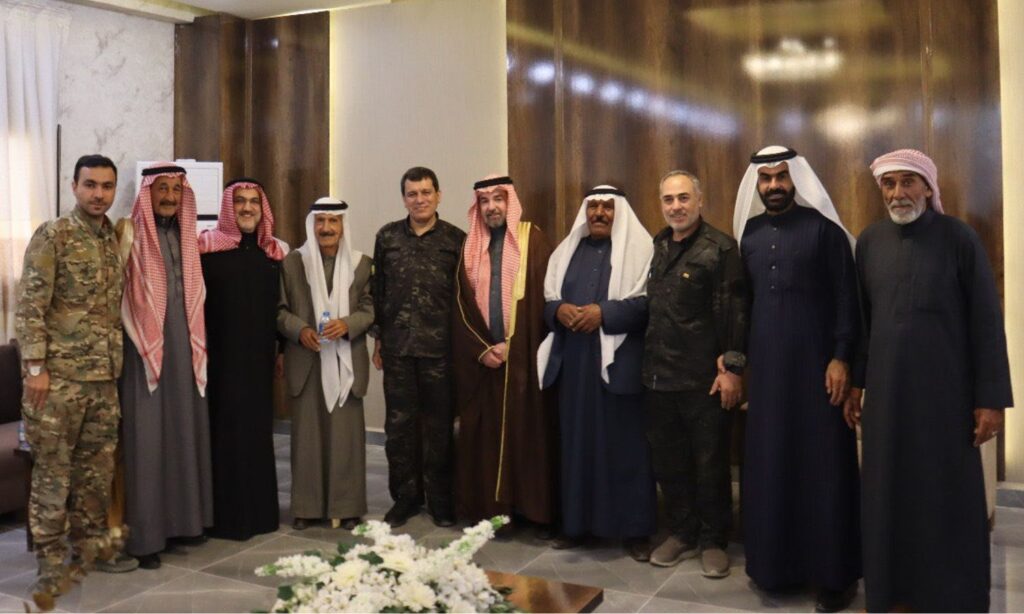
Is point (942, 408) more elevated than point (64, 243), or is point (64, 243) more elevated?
point (64, 243)

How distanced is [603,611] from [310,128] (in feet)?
15.3

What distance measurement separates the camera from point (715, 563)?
361cm

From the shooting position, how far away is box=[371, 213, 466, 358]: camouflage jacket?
4281 mm

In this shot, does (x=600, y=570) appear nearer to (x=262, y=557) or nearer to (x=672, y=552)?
(x=672, y=552)

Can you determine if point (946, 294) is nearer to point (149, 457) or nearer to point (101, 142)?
point (149, 457)

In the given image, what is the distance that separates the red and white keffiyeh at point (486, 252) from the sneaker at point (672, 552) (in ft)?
3.95

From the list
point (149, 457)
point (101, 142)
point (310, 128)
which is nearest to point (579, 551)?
point (149, 457)

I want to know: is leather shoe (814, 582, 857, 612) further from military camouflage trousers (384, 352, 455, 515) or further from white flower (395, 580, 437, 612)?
white flower (395, 580, 437, 612)

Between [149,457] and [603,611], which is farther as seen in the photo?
[149,457]

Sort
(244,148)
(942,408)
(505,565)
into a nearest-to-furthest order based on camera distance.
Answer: (942,408) < (505,565) < (244,148)

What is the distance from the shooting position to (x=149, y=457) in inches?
153

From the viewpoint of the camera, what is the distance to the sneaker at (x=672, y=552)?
12.4 feet

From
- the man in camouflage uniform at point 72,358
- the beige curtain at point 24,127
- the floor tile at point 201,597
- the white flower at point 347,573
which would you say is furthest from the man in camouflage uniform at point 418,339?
the beige curtain at point 24,127

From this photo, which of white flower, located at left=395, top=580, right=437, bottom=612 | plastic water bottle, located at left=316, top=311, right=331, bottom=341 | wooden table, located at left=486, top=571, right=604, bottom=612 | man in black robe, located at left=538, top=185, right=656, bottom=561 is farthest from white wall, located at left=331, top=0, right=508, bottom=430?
white flower, located at left=395, top=580, right=437, bottom=612
